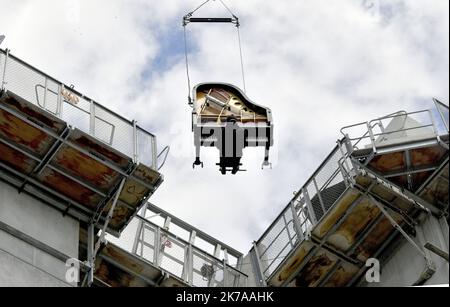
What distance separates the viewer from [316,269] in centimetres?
3328

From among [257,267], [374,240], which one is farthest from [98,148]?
[374,240]

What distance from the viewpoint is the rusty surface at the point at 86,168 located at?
30.5 m

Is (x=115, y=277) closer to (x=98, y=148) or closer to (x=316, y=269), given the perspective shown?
(x=98, y=148)

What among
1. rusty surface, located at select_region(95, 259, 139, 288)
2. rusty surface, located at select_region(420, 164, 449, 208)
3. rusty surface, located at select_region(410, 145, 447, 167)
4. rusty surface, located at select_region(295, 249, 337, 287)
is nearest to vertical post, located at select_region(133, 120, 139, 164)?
rusty surface, located at select_region(95, 259, 139, 288)

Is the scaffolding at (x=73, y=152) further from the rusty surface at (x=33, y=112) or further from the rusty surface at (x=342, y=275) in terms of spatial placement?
the rusty surface at (x=342, y=275)

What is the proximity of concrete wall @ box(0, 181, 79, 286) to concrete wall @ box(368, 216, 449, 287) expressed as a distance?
884 cm

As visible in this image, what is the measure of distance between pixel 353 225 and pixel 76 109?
8387 millimetres

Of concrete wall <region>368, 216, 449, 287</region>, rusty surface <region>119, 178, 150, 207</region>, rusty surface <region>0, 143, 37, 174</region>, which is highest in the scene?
rusty surface <region>0, 143, 37, 174</region>

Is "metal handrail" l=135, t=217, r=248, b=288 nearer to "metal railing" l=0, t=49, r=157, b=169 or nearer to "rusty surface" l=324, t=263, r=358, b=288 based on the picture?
"metal railing" l=0, t=49, r=157, b=169

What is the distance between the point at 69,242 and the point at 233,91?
26.2 ft

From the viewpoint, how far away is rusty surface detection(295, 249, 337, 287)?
33.0m
